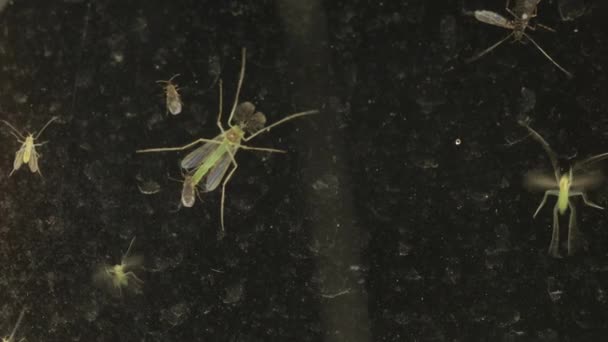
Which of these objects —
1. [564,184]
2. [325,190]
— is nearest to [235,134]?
[325,190]

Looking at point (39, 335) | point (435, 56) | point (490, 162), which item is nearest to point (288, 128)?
point (435, 56)

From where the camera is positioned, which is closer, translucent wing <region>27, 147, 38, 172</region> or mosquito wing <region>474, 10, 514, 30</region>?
mosquito wing <region>474, 10, 514, 30</region>

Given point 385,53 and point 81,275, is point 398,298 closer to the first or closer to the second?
point 385,53

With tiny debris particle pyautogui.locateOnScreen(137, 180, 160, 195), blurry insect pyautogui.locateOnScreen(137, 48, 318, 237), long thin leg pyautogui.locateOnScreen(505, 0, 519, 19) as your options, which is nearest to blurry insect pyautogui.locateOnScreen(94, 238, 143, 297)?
tiny debris particle pyautogui.locateOnScreen(137, 180, 160, 195)

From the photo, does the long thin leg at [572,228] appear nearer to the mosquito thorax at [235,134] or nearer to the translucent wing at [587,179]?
the translucent wing at [587,179]

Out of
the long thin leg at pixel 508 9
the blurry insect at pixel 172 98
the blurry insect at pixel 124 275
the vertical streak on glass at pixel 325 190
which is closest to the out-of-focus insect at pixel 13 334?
the blurry insect at pixel 124 275

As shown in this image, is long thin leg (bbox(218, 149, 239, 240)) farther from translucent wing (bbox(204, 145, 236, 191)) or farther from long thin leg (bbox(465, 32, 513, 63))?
long thin leg (bbox(465, 32, 513, 63))
